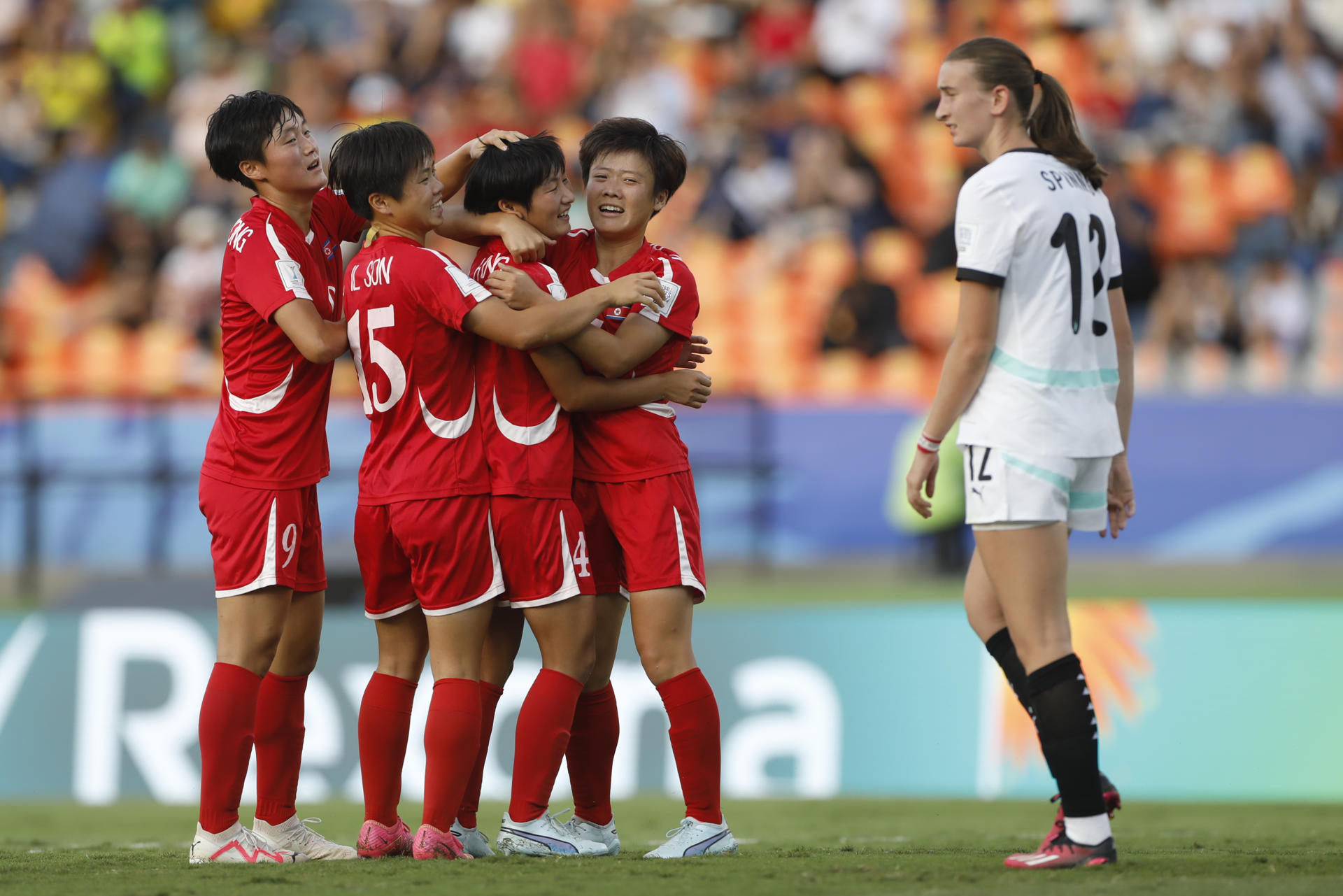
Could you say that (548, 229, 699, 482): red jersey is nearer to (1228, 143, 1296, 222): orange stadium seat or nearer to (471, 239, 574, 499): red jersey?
(471, 239, 574, 499): red jersey

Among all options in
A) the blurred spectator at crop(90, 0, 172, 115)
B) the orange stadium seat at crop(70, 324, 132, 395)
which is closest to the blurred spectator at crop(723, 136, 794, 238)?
the orange stadium seat at crop(70, 324, 132, 395)

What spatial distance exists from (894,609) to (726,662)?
0.86 meters

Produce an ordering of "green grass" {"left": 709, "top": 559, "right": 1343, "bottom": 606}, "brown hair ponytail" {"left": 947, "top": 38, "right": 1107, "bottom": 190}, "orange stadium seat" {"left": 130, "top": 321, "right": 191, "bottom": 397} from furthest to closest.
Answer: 1. "orange stadium seat" {"left": 130, "top": 321, "right": 191, "bottom": 397}
2. "green grass" {"left": 709, "top": 559, "right": 1343, "bottom": 606}
3. "brown hair ponytail" {"left": 947, "top": 38, "right": 1107, "bottom": 190}

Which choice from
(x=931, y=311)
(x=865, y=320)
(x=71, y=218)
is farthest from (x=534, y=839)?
(x=71, y=218)

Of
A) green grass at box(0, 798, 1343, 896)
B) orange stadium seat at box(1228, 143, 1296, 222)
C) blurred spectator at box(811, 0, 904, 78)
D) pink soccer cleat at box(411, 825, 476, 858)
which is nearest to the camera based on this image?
green grass at box(0, 798, 1343, 896)

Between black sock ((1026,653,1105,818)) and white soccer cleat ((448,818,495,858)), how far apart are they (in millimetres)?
1593

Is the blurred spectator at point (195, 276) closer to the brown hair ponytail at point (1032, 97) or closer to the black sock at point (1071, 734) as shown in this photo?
the brown hair ponytail at point (1032, 97)

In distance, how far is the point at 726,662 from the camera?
24.5 feet

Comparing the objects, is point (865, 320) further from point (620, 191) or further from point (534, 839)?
point (534, 839)

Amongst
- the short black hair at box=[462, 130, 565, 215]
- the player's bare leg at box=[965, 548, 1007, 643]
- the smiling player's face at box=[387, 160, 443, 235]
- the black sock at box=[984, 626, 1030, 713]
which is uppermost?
the short black hair at box=[462, 130, 565, 215]

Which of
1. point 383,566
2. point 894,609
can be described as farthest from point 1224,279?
point 383,566

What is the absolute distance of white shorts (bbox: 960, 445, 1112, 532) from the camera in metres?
3.81

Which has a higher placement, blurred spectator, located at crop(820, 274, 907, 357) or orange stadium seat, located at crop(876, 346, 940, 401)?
blurred spectator, located at crop(820, 274, 907, 357)

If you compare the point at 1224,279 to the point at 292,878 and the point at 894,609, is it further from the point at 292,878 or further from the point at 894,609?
the point at 292,878
